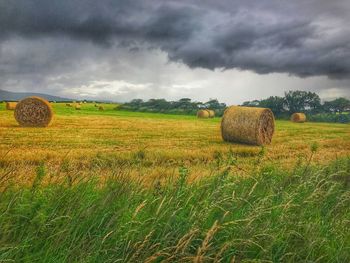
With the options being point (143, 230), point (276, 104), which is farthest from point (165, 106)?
point (143, 230)

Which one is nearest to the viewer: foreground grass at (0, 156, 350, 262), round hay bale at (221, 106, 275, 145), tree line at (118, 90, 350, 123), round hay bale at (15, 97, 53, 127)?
foreground grass at (0, 156, 350, 262)

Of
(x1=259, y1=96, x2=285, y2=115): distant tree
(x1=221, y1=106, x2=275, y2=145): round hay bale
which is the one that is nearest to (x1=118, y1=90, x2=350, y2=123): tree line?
(x1=259, y1=96, x2=285, y2=115): distant tree

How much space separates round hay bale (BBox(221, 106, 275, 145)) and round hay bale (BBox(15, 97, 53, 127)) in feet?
46.5

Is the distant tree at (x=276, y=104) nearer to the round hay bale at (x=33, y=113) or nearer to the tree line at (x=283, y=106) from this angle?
the tree line at (x=283, y=106)

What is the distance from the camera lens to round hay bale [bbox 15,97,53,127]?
2766cm

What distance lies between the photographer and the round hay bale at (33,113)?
2766cm

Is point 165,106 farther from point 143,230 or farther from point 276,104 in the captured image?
point 143,230

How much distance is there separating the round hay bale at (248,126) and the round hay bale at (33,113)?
14177 mm

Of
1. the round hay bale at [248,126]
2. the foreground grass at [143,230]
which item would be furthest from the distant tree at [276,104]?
the foreground grass at [143,230]

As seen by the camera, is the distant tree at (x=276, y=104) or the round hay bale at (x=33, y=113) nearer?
the round hay bale at (x=33, y=113)

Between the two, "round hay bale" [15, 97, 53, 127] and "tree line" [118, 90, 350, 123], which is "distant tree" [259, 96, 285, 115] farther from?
"round hay bale" [15, 97, 53, 127]

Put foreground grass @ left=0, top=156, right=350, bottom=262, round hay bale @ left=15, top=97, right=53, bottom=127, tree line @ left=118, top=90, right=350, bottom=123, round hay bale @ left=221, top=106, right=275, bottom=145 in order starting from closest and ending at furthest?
foreground grass @ left=0, top=156, right=350, bottom=262, round hay bale @ left=221, top=106, right=275, bottom=145, round hay bale @ left=15, top=97, right=53, bottom=127, tree line @ left=118, top=90, right=350, bottom=123

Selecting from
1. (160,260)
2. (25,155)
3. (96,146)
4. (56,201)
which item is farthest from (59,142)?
(160,260)

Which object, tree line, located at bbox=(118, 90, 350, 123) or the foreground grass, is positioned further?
tree line, located at bbox=(118, 90, 350, 123)
